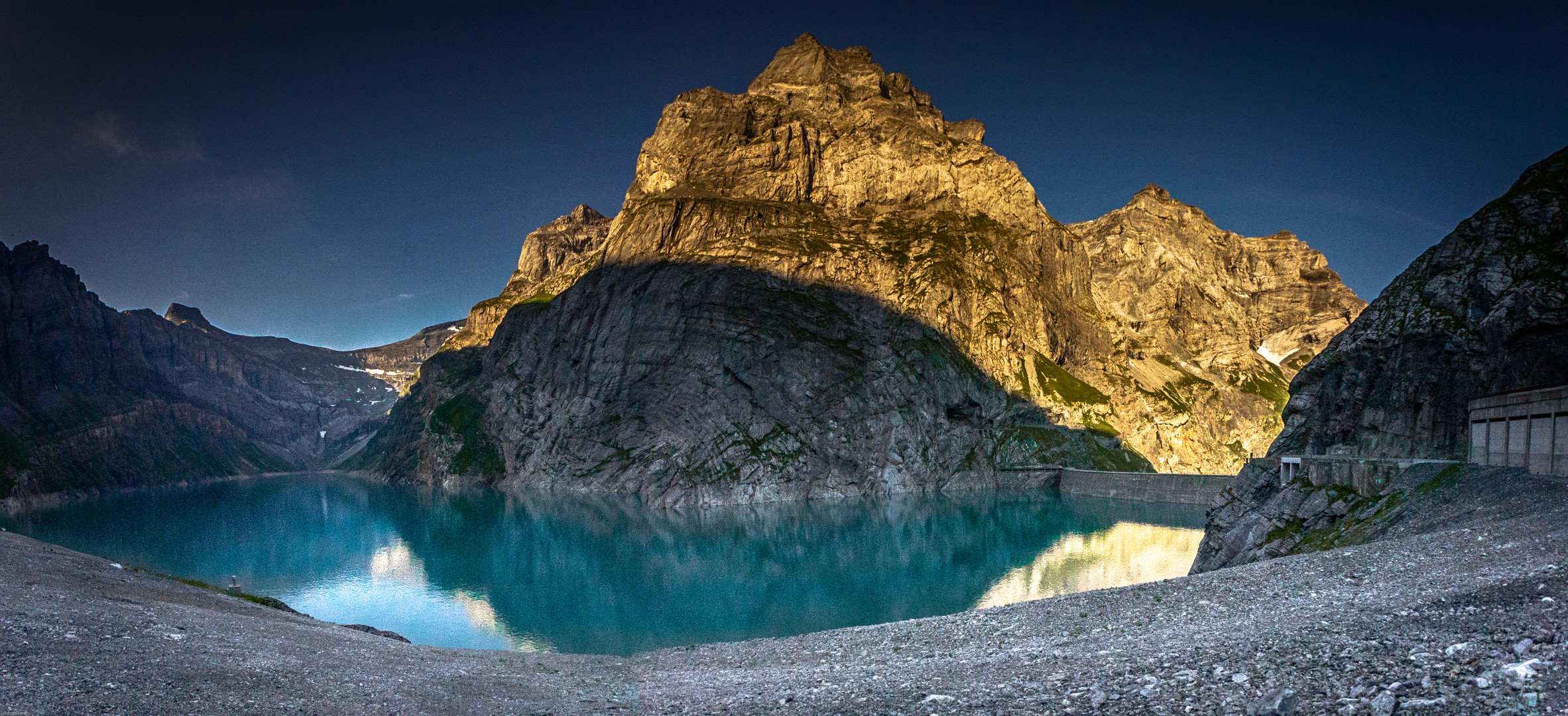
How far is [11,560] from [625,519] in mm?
82462

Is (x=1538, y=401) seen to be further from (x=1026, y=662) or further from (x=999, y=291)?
(x=999, y=291)

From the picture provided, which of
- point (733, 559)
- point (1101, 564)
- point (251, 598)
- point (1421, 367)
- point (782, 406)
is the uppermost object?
point (1421, 367)

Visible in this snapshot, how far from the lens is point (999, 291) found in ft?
605

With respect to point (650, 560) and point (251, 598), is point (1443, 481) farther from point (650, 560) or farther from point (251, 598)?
point (650, 560)

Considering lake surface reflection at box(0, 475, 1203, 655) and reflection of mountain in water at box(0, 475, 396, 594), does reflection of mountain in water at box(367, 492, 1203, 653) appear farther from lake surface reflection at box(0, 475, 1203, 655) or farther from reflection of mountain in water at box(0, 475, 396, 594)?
reflection of mountain in water at box(0, 475, 396, 594)

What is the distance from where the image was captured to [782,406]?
156 metres

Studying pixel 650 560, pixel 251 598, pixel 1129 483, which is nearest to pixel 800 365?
pixel 1129 483

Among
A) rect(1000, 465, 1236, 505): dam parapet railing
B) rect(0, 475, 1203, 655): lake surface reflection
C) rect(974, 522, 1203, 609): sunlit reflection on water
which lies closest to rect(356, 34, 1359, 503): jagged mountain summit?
rect(1000, 465, 1236, 505): dam parapet railing

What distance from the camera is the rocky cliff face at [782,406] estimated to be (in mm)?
150750

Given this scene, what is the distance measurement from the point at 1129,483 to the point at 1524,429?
107m

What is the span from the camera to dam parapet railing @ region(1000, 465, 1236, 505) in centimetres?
11381

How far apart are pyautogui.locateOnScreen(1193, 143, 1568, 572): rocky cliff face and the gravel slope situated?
349 inches

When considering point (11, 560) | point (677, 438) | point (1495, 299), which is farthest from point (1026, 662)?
point (677, 438)

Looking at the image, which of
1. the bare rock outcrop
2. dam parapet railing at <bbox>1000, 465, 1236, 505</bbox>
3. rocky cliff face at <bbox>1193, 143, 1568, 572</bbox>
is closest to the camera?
rocky cliff face at <bbox>1193, 143, 1568, 572</bbox>
